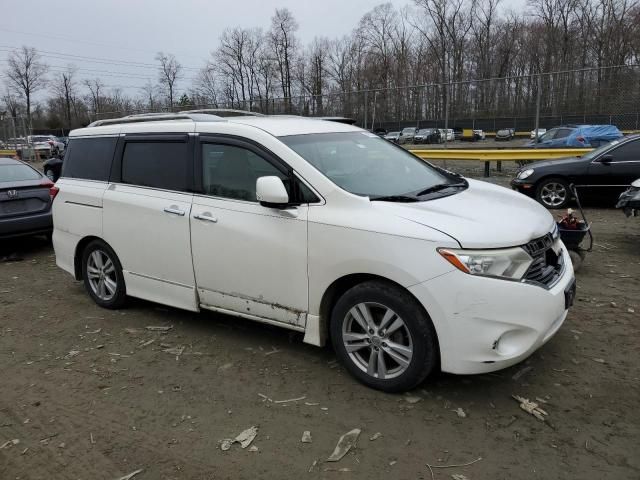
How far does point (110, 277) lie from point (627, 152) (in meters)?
9.11

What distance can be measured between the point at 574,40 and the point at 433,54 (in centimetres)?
1420

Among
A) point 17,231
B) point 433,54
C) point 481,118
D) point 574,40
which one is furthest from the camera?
point 433,54

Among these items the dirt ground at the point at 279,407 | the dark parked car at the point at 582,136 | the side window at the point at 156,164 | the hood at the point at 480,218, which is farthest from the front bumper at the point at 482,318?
the dark parked car at the point at 582,136

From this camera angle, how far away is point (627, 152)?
32.0 feet

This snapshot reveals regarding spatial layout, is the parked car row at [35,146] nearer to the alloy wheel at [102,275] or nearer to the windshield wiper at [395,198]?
the alloy wheel at [102,275]

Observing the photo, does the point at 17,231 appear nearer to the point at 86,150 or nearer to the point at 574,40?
the point at 86,150

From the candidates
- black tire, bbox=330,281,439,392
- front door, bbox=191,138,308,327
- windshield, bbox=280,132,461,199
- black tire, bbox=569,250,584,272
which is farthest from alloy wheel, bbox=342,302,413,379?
black tire, bbox=569,250,584,272

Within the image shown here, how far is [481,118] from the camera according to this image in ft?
60.9

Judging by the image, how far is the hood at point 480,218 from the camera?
3230 mm

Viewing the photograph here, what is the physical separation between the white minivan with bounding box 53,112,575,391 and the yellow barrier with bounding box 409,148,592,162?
7974mm

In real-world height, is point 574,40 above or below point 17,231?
above

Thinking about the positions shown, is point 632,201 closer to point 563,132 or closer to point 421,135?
point 563,132

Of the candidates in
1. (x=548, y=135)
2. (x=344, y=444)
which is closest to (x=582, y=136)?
(x=548, y=135)

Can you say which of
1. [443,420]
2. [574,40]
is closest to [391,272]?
[443,420]
